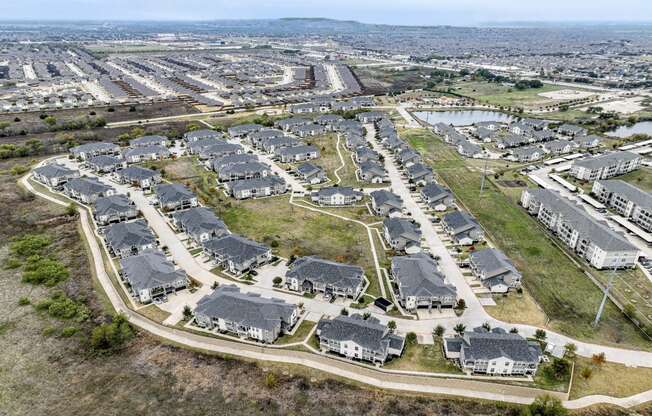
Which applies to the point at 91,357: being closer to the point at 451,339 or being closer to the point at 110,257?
the point at 110,257

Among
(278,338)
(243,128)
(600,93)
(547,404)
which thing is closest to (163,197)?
(278,338)

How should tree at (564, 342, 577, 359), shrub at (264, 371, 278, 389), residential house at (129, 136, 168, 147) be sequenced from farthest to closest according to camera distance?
1. residential house at (129, 136, 168, 147)
2. tree at (564, 342, 577, 359)
3. shrub at (264, 371, 278, 389)

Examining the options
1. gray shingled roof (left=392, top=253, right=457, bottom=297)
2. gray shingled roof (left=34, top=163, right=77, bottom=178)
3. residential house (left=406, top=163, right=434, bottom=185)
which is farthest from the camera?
residential house (left=406, top=163, right=434, bottom=185)

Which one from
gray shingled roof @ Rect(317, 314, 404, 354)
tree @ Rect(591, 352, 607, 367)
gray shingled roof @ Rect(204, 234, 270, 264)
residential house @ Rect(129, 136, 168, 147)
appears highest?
residential house @ Rect(129, 136, 168, 147)

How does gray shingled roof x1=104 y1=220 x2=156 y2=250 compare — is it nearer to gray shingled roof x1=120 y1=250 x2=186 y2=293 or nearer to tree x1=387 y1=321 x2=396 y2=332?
gray shingled roof x1=120 y1=250 x2=186 y2=293

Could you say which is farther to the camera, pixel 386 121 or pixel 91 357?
pixel 386 121

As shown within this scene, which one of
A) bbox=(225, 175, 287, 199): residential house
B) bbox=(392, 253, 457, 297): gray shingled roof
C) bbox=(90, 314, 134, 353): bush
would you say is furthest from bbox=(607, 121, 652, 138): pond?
bbox=(90, 314, 134, 353): bush

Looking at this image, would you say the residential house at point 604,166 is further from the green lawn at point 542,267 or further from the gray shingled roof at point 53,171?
the gray shingled roof at point 53,171

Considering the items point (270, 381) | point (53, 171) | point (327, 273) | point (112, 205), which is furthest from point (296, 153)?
point (270, 381)
